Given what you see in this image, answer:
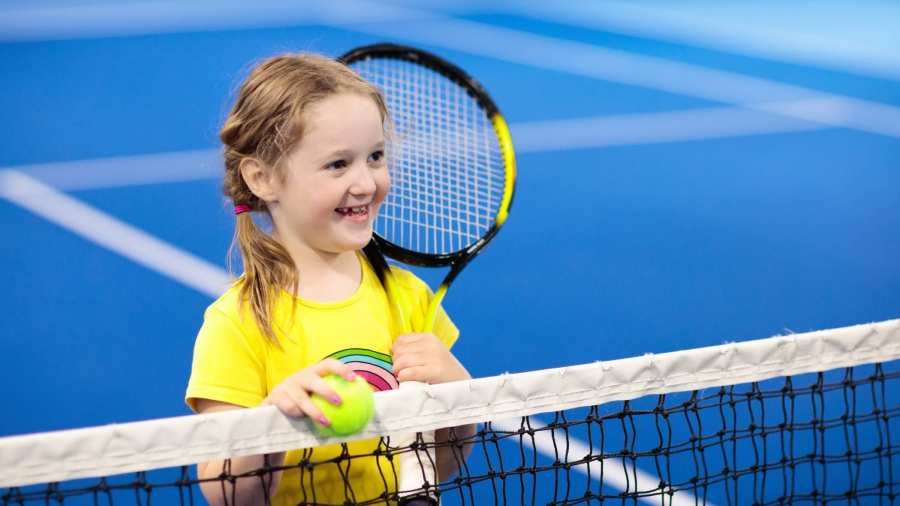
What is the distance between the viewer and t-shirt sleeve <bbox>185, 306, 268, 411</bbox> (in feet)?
6.67

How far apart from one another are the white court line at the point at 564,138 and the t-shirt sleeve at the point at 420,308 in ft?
14.2

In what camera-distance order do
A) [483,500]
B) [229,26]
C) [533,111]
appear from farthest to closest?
[229,26]
[533,111]
[483,500]

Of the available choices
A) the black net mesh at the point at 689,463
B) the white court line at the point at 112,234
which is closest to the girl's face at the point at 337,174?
the black net mesh at the point at 689,463

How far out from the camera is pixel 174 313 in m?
5.06

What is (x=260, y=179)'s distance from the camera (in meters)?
2.21

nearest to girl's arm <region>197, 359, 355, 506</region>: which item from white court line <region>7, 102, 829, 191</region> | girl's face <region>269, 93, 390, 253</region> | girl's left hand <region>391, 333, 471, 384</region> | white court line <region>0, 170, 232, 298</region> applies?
girl's left hand <region>391, 333, 471, 384</region>

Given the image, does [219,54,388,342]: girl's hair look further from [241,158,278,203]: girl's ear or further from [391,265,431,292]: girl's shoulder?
[391,265,431,292]: girl's shoulder

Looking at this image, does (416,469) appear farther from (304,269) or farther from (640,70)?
(640,70)

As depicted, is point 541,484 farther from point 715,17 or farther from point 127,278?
point 715,17

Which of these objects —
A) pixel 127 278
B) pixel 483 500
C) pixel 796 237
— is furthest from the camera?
pixel 796 237

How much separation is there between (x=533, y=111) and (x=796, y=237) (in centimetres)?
247

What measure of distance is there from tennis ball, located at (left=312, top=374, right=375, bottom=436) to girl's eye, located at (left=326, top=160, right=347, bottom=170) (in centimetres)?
44

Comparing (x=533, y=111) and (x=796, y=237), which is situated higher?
(x=533, y=111)

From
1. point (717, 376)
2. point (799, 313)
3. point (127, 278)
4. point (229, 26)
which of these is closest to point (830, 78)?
point (799, 313)
